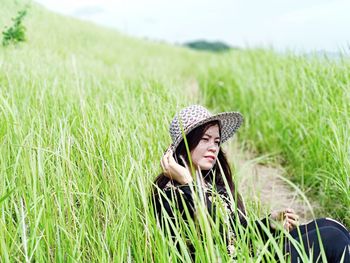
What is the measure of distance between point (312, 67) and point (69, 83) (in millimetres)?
1951

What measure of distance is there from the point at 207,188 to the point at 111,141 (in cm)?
47

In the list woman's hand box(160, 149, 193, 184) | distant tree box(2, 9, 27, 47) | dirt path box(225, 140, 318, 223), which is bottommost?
dirt path box(225, 140, 318, 223)

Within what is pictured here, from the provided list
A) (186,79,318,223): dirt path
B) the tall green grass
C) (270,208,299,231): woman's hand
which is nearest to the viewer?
(270,208,299,231): woman's hand

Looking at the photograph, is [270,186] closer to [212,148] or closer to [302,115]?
[302,115]

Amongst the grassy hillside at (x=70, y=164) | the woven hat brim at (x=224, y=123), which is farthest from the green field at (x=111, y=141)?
the woven hat brim at (x=224, y=123)

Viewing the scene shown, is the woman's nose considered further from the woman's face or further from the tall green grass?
the tall green grass

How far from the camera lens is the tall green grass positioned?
9.39 feet

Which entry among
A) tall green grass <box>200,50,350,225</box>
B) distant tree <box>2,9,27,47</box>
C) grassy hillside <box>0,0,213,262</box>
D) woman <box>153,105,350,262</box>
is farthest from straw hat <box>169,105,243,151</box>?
distant tree <box>2,9,27,47</box>

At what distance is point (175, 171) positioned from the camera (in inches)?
74.0

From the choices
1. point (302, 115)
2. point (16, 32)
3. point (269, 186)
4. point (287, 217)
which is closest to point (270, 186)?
point (269, 186)

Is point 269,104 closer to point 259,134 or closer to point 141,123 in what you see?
point 259,134

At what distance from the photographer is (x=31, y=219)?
5.69ft

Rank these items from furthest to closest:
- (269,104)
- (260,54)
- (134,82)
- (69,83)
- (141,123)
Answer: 1. (260,54)
2. (269,104)
3. (134,82)
4. (69,83)
5. (141,123)

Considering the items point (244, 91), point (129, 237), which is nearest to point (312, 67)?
point (244, 91)
